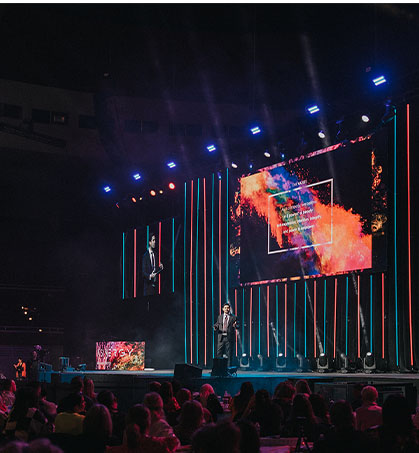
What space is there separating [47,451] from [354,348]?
448 inches

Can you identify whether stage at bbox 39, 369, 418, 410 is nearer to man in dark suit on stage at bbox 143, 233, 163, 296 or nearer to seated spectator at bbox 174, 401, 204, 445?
seated spectator at bbox 174, 401, 204, 445

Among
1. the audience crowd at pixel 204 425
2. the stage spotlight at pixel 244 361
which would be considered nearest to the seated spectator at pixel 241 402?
the audience crowd at pixel 204 425

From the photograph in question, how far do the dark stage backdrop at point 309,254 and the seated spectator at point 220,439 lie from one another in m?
10.1

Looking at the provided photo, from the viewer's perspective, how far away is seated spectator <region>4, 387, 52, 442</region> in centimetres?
481

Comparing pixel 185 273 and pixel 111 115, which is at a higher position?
pixel 111 115

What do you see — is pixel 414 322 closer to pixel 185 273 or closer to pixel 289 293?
pixel 289 293

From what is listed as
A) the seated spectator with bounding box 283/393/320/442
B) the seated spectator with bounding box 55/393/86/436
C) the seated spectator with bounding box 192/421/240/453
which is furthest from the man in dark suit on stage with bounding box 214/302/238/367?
the seated spectator with bounding box 192/421/240/453

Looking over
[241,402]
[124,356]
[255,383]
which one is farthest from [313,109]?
[124,356]

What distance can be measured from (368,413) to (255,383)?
5490mm

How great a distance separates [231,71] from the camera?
18969mm

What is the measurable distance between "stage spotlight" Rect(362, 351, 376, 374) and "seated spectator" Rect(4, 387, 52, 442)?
8569 mm

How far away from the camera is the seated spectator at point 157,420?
451 centimetres

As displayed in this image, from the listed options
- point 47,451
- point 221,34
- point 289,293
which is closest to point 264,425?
point 47,451

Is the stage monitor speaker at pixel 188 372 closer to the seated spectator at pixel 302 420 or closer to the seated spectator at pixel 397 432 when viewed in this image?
the seated spectator at pixel 302 420
